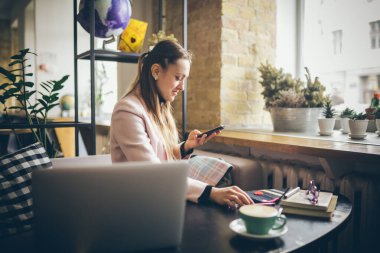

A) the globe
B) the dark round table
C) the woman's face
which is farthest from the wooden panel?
the globe

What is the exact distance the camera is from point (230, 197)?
110 cm

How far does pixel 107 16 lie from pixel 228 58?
95cm

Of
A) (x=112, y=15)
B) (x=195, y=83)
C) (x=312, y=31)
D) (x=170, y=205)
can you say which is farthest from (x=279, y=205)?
(x=312, y=31)

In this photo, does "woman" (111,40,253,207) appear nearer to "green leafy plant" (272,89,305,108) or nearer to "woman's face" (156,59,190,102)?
"woman's face" (156,59,190,102)

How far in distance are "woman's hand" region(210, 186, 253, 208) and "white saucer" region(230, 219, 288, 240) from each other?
0.15m

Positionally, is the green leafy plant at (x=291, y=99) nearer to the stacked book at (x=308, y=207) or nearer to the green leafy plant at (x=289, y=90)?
the green leafy plant at (x=289, y=90)

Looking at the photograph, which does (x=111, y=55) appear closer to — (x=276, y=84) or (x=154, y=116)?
(x=154, y=116)

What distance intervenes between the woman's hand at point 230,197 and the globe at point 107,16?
125 cm

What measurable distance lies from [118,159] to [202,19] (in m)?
1.64

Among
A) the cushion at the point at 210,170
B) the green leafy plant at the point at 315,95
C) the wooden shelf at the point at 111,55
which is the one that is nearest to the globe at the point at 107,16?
the wooden shelf at the point at 111,55

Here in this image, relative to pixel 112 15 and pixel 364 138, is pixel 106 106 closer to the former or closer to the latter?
pixel 112 15

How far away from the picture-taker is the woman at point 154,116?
123cm

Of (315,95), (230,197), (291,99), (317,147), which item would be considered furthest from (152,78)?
(315,95)

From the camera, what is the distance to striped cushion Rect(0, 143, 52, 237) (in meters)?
1.09
